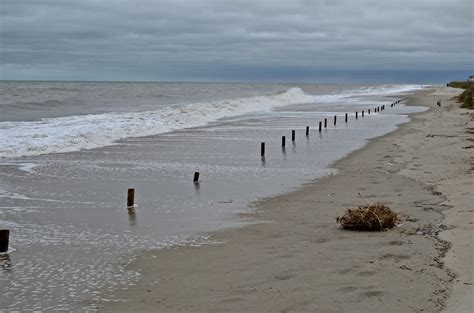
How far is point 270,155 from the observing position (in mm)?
20375

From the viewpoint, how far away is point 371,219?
920cm

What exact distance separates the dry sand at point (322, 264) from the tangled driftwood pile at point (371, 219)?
0.19 meters

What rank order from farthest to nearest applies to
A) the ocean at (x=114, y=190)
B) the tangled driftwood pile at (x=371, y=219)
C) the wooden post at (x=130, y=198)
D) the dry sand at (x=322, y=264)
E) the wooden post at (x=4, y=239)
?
the wooden post at (x=130, y=198)
the tangled driftwood pile at (x=371, y=219)
the wooden post at (x=4, y=239)
the ocean at (x=114, y=190)
the dry sand at (x=322, y=264)

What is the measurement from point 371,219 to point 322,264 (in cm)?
198

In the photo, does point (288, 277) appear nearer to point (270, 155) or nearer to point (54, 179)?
point (54, 179)

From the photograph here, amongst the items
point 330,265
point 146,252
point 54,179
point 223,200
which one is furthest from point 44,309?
point 54,179

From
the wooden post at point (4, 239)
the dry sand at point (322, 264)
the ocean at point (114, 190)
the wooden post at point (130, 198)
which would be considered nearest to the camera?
the dry sand at point (322, 264)

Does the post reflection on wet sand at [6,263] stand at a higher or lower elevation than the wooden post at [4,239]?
lower

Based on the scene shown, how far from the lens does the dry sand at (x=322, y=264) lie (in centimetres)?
625

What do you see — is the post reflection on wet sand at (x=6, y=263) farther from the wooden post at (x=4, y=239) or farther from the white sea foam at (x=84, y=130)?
the white sea foam at (x=84, y=130)

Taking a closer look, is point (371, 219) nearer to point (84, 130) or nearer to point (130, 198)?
point (130, 198)

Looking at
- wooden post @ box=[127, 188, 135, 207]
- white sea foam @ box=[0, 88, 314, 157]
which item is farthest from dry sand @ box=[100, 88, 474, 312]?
white sea foam @ box=[0, 88, 314, 157]

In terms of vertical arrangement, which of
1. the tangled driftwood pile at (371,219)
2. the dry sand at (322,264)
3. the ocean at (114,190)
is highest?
the tangled driftwood pile at (371,219)

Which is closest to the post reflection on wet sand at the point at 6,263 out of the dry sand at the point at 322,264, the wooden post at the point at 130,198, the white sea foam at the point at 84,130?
the dry sand at the point at 322,264
